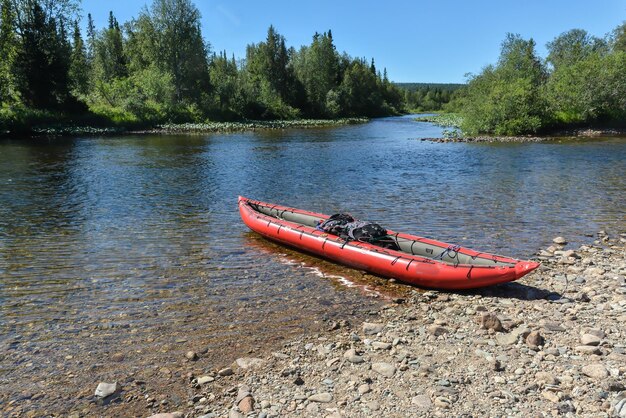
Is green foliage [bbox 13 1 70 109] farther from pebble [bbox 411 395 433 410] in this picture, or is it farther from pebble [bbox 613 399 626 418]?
pebble [bbox 613 399 626 418]

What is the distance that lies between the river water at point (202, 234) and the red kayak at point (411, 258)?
0.41 m

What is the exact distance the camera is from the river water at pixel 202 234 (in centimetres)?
711

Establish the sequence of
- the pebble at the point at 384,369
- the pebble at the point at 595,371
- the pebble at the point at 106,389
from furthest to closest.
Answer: the pebble at the point at 384,369
the pebble at the point at 106,389
the pebble at the point at 595,371

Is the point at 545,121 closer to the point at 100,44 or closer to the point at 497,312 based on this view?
the point at 497,312

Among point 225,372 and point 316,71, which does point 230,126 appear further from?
point 225,372

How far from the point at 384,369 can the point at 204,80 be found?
6326 cm

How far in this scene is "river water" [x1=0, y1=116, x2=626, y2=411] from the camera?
23.3 feet

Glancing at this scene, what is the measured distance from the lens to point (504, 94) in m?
43.8

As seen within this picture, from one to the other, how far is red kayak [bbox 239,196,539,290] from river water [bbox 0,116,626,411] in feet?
1.34

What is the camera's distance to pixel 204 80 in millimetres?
63719

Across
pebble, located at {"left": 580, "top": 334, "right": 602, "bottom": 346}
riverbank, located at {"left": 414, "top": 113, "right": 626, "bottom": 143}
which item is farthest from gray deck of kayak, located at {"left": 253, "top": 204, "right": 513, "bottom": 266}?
riverbank, located at {"left": 414, "top": 113, "right": 626, "bottom": 143}

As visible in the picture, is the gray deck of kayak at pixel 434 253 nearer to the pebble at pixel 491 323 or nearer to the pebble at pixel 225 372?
the pebble at pixel 491 323

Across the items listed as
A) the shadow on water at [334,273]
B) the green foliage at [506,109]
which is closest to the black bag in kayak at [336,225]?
the shadow on water at [334,273]

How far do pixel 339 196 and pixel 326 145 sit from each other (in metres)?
21.9
